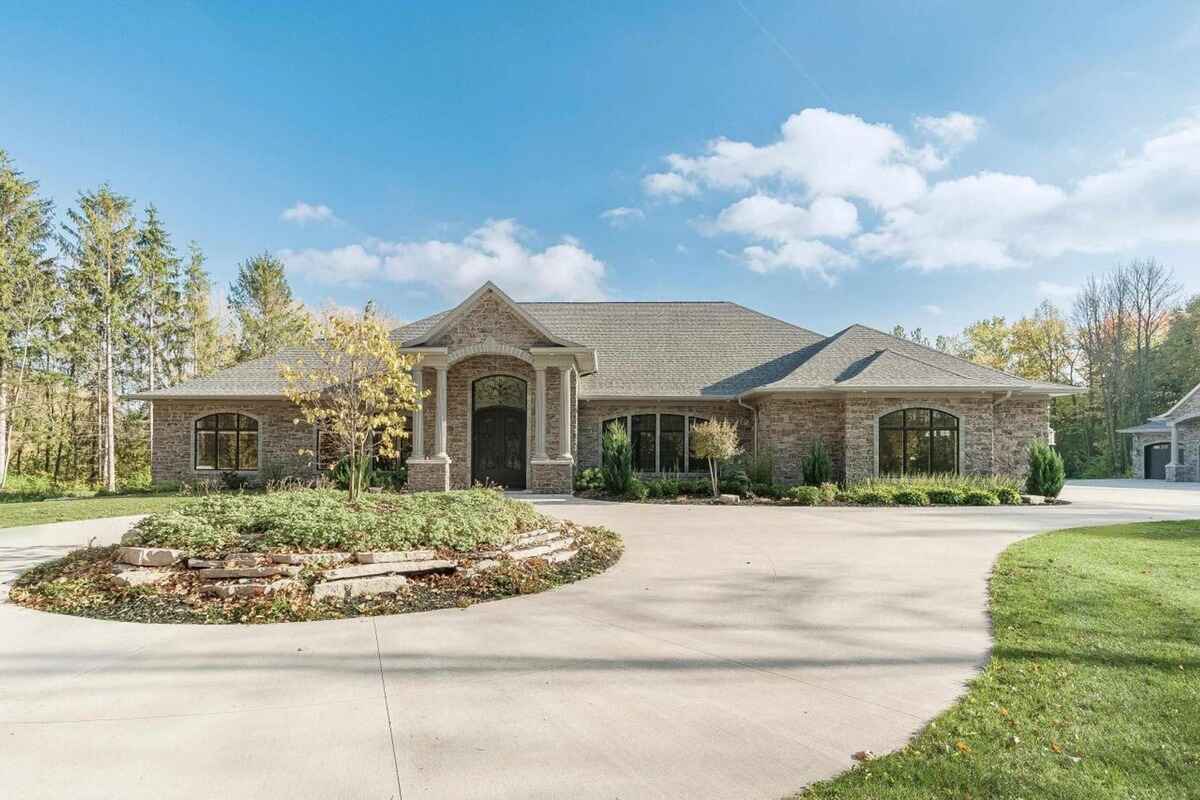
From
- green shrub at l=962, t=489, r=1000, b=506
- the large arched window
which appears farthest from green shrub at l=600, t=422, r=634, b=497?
green shrub at l=962, t=489, r=1000, b=506

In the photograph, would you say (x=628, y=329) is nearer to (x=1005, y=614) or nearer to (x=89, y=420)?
(x=1005, y=614)

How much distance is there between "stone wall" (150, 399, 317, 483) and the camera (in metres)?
18.9

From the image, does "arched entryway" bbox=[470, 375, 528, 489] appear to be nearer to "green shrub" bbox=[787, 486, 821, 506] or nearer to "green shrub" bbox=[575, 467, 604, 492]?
"green shrub" bbox=[575, 467, 604, 492]

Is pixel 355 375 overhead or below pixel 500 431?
overhead

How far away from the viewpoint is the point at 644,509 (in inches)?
552

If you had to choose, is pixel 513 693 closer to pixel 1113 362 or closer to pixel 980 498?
pixel 980 498

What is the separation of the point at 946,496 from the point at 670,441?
314 inches

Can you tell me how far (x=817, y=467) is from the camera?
1689 cm

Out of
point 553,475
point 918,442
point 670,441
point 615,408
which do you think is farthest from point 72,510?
point 918,442

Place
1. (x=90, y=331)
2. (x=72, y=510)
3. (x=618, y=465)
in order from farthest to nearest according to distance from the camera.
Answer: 1. (x=90, y=331)
2. (x=618, y=465)
3. (x=72, y=510)

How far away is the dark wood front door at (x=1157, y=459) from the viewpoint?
1201 inches

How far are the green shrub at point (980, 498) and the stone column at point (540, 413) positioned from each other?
11.2m

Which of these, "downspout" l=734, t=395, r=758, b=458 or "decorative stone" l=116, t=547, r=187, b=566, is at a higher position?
"downspout" l=734, t=395, r=758, b=458

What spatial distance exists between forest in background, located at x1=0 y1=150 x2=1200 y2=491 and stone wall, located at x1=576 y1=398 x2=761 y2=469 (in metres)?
14.4
